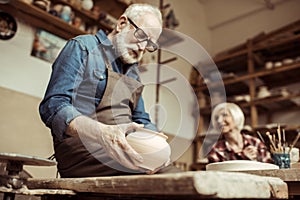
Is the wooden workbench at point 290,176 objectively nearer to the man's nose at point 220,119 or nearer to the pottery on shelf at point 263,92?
the man's nose at point 220,119

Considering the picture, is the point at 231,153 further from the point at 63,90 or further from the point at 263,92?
the point at 63,90

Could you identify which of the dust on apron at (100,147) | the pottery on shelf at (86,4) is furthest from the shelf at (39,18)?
the dust on apron at (100,147)

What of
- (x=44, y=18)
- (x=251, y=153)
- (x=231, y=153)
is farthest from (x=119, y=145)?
(x=44, y=18)


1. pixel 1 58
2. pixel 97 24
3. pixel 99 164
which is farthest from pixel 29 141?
pixel 99 164

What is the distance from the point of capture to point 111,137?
31.8 inches

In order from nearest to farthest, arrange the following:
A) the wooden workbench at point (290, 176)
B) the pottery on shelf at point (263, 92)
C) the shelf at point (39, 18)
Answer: the wooden workbench at point (290, 176) < the shelf at point (39, 18) < the pottery on shelf at point (263, 92)

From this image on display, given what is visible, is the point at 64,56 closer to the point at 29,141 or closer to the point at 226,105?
the point at 29,141

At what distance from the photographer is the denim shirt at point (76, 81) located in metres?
0.95

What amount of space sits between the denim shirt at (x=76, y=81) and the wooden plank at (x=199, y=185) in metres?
0.33

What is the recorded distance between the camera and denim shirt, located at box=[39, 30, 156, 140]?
946mm

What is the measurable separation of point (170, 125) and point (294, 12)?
209 cm

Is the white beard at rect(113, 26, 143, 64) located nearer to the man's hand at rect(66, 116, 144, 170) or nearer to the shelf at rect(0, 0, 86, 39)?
the man's hand at rect(66, 116, 144, 170)

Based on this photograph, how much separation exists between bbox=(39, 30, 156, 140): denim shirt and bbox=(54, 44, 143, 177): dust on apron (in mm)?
28

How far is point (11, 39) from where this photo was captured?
2.34 meters
